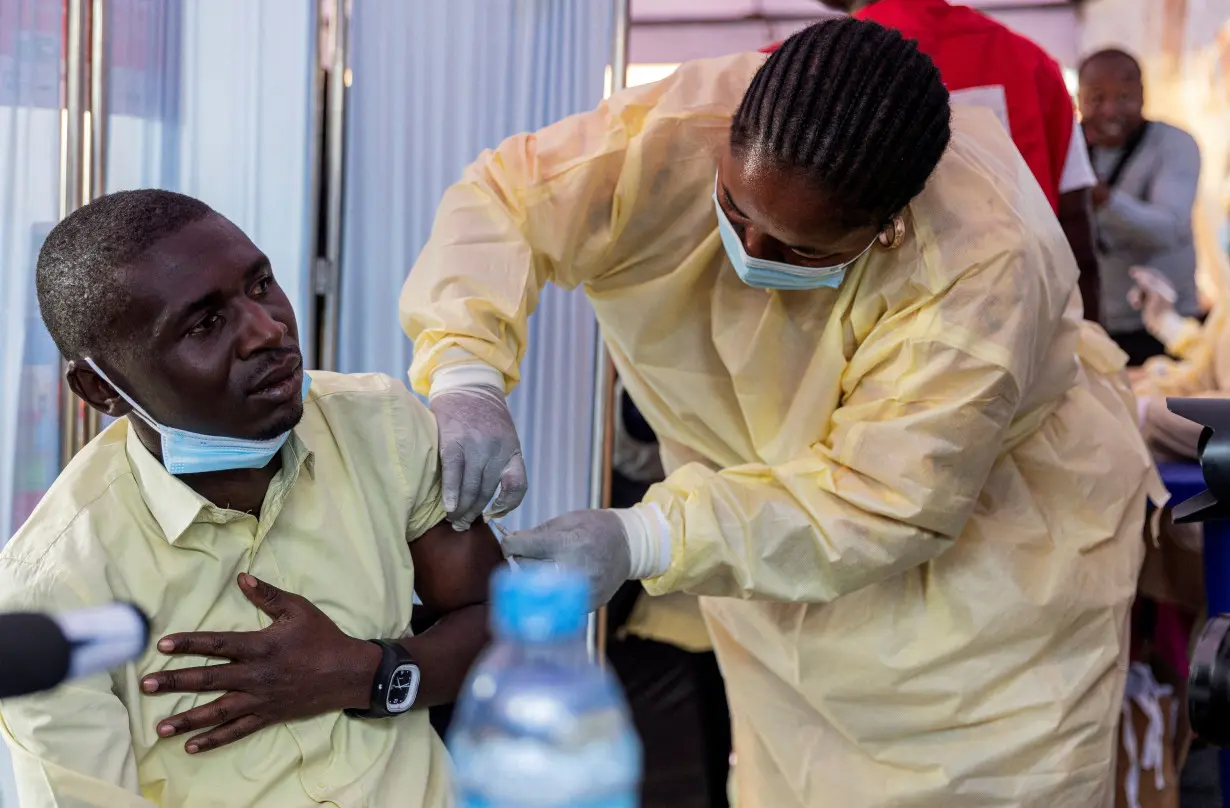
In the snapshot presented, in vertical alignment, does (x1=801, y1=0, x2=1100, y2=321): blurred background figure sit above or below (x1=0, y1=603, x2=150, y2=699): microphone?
above

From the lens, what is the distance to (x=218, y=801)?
1371 mm

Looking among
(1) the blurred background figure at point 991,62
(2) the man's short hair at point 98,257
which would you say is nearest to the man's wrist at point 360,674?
(2) the man's short hair at point 98,257

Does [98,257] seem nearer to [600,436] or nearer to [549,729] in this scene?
[549,729]

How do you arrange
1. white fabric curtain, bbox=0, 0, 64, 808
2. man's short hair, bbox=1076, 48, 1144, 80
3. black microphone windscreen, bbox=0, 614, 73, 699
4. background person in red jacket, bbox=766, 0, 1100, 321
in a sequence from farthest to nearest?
1. man's short hair, bbox=1076, 48, 1144, 80
2. background person in red jacket, bbox=766, 0, 1100, 321
3. white fabric curtain, bbox=0, 0, 64, 808
4. black microphone windscreen, bbox=0, 614, 73, 699

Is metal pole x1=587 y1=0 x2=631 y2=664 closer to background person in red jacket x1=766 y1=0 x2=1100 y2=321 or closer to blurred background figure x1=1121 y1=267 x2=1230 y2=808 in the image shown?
background person in red jacket x1=766 y1=0 x2=1100 y2=321

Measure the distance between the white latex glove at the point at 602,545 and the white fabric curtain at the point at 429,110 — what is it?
1.25m

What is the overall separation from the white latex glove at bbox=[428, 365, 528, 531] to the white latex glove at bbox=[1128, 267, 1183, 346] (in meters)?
2.72

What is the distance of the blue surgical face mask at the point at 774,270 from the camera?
63.2 inches

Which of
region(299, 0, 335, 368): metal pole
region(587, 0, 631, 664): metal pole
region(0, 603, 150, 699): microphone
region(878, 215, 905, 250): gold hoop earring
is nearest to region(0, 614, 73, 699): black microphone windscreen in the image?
region(0, 603, 150, 699): microphone

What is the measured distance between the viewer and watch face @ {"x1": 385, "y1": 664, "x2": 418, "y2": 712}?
1.41 m

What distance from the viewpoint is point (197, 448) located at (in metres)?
1.39

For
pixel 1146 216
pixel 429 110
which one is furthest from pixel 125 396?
pixel 1146 216

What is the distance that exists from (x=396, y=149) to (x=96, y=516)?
1.49 metres

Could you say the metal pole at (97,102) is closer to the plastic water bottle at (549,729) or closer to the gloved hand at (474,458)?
the gloved hand at (474,458)
